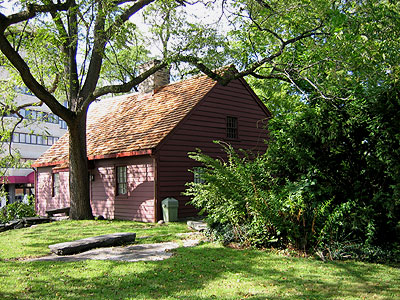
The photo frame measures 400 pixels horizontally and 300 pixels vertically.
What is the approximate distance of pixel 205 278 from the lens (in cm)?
676

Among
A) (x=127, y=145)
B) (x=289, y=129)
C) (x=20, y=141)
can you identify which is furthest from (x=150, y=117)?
(x=20, y=141)

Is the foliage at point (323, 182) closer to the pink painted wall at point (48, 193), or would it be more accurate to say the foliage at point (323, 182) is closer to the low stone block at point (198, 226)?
the low stone block at point (198, 226)

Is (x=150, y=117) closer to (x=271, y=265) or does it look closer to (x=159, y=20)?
(x=159, y=20)

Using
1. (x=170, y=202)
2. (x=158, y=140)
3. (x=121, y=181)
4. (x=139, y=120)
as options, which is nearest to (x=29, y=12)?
(x=158, y=140)

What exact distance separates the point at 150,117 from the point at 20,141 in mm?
38064

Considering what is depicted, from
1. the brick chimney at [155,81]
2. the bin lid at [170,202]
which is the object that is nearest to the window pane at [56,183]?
the brick chimney at [155,81]

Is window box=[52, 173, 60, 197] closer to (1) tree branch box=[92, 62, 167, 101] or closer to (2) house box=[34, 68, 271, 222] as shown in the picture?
(2) house box=[34, 68, 271, 222]

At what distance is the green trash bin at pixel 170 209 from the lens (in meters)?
15.2

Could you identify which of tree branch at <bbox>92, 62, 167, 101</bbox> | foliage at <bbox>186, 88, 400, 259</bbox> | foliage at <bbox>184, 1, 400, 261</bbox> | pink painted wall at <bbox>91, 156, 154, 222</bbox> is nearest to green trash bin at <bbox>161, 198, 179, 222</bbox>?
pink painted wall at <bbox>91, 156, 154, 222</bbox>

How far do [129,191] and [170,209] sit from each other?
2.78 metres

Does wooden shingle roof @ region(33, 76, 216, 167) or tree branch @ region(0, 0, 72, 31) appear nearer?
tree branch @ region(0, 0, 72, 31)

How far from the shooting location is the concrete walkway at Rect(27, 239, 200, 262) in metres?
8.46

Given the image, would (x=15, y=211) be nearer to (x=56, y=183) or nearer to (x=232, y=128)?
(x=56, y=183)

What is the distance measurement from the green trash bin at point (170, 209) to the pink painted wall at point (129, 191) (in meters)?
0.74
